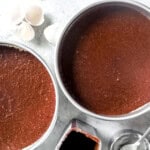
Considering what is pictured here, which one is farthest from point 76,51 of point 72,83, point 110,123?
point 110,123

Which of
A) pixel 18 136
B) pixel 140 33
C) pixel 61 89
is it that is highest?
pixel 140 33

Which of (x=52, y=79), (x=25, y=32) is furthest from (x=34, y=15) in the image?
(x=52, y=79)

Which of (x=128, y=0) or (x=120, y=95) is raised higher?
(x=128, y=0)

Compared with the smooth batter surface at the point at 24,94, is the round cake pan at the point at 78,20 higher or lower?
higher

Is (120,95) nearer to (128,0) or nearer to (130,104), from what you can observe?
(130,104)
